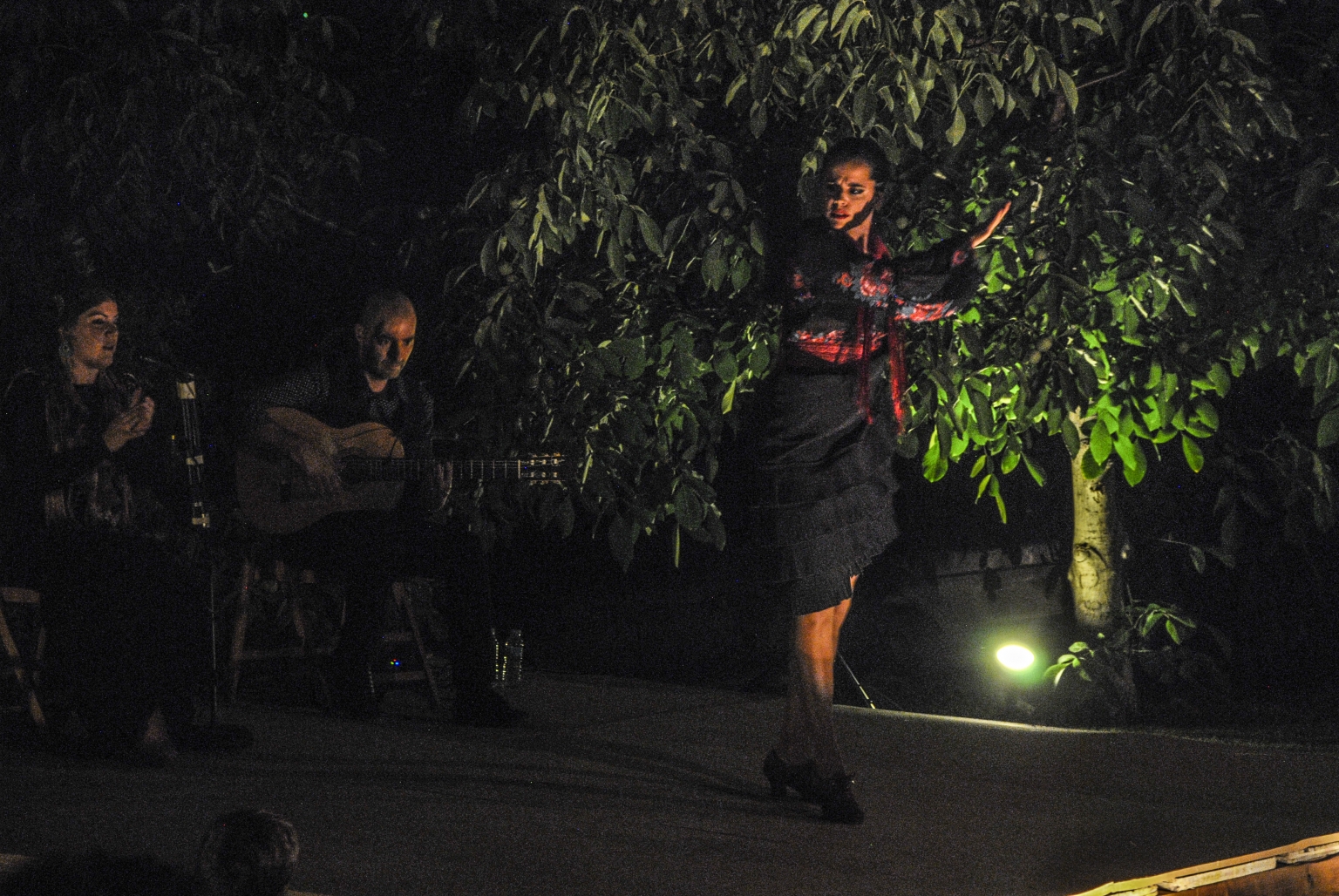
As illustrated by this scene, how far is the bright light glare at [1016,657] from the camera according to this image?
21.9 ft

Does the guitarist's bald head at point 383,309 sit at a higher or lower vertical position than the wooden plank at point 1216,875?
higher

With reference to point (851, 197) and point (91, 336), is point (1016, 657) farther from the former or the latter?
point (91, 336)

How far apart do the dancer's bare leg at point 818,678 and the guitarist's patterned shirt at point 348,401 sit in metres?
1.85

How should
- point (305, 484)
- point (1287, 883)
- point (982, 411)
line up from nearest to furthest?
point (1287, 883), point (982, 411), point (305, 484)

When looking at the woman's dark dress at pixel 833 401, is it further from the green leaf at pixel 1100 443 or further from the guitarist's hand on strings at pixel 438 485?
the guitarist's hand on strings at pixel 438 485

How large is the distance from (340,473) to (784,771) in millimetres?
2070

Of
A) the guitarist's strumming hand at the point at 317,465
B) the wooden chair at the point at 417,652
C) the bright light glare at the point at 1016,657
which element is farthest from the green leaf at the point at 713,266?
the bright light glare at the point at 1016,657

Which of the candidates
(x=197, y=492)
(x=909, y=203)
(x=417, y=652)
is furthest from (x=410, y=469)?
(x=909, y=203)

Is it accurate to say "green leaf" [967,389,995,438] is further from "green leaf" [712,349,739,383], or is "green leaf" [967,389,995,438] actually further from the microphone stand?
the microphone stand

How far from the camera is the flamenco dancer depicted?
4023mm

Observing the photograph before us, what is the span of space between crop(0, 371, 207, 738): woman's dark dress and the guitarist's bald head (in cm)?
85

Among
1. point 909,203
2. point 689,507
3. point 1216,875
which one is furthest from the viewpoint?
point 909,203

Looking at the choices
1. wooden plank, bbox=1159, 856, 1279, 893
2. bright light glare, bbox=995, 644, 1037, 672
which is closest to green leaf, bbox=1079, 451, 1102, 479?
wooden plank, bbox=1159, 856, 1279, 893

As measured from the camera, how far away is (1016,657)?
22.0 ft
